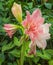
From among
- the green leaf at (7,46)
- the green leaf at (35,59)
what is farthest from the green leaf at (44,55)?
the green leaf at (7,46)

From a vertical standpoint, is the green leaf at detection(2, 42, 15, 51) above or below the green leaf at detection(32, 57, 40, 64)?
above

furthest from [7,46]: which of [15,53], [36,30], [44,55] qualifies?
[36,30]

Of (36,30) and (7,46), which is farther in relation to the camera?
(7,46)

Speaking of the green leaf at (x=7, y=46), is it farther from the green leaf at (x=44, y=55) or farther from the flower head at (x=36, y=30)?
the flower head at (x=36, y=30)

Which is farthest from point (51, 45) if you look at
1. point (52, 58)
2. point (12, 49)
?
point (12, 49)

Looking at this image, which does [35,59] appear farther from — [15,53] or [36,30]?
[36,30]

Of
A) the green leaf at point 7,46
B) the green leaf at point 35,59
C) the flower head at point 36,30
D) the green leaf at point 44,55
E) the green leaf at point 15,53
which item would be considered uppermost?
the flower head at point 36,30

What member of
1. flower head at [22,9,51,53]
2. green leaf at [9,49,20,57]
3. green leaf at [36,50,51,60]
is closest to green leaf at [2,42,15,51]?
green leaf at [9,49,20,57]

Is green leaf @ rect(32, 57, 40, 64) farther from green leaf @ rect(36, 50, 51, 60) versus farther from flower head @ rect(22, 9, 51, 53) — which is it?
flower head @ rect(22, 9, 51, 53)
